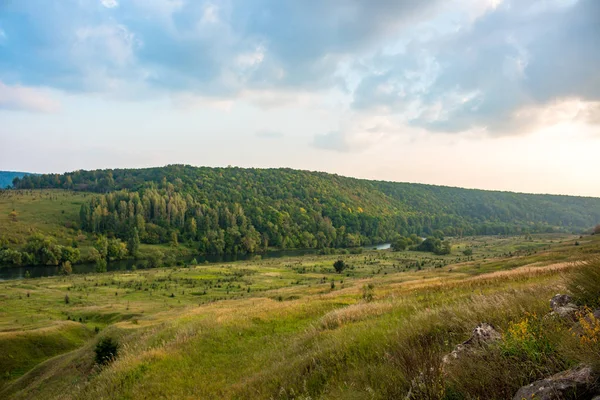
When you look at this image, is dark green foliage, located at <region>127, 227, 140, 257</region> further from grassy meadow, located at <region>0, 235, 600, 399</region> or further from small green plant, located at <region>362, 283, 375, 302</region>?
small green plant, located at <region>362, 283, 375, 302</region>

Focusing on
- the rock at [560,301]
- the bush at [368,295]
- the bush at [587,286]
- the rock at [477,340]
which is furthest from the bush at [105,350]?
the bush at [587,286]

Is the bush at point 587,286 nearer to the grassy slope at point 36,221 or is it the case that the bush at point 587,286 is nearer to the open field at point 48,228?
the open field at point 48,228

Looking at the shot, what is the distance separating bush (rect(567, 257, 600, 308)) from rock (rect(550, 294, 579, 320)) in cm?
15

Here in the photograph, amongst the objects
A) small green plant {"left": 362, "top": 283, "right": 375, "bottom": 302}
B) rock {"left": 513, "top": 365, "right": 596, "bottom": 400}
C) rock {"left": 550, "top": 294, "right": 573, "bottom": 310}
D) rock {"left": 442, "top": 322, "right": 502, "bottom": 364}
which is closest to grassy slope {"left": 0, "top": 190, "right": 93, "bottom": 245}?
small green plant {"left": 362, "top": 283, "right": 375, "bottom": 302}

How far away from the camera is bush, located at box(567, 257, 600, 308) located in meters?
6.57

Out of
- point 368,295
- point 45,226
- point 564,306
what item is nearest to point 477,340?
point 564,306

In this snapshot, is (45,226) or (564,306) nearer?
(564,306)

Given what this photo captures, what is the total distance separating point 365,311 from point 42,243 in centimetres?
15972

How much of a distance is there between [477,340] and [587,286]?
3006 mm

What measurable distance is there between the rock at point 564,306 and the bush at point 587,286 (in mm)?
155

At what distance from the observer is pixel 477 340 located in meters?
5.95

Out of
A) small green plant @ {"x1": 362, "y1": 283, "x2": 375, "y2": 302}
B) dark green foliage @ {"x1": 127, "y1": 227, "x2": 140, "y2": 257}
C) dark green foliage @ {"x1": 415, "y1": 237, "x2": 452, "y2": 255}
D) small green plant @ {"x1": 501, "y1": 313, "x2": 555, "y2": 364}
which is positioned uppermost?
small green plant @ {"x1": 501, "y1": 313, "x2": 555, "y2": 364}

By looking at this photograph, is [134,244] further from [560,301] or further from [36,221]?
[560,301]

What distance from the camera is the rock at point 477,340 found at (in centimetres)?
564
